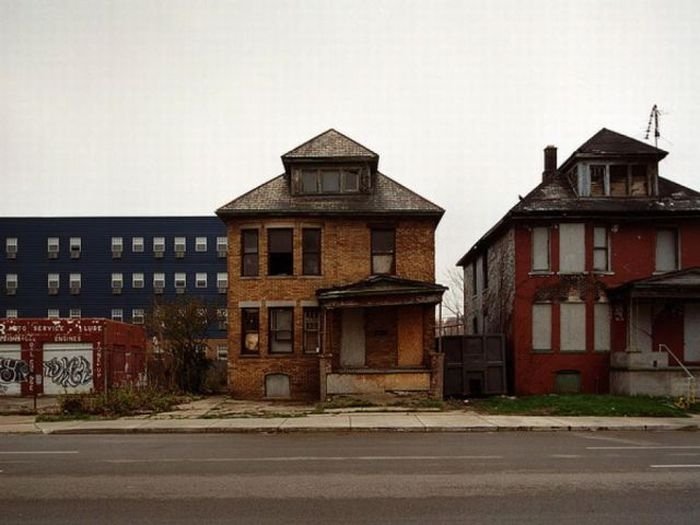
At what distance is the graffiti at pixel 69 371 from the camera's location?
33.4 metres

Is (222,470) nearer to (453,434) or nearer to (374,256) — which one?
(453,434)

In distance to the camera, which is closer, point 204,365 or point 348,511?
point 348,511

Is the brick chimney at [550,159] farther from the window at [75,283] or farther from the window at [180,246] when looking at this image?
the window at [75,283]

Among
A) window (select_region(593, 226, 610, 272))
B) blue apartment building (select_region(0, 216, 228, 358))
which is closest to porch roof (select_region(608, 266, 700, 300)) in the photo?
window (select_region(593, 226, 610, 272))

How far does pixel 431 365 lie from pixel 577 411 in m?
5.50

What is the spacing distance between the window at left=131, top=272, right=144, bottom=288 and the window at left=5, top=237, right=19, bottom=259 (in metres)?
10.8

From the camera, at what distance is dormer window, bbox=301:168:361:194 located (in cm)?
2923

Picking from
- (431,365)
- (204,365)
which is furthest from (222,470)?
(204,365)

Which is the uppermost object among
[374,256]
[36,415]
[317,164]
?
[317,164]

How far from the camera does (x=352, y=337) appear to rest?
27.9 meters

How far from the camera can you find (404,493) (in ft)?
31.4

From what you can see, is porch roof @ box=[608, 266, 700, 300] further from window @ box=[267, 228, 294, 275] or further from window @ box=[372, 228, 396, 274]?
A: window @ box=[267, 228, 294, 275]

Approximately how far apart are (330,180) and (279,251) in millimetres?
3414

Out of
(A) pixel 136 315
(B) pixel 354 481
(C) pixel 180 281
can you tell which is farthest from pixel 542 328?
(A) pixel 136 315
